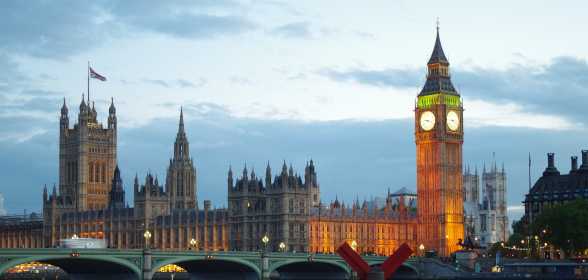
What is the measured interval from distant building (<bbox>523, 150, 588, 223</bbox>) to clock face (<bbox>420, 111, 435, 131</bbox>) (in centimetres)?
1749

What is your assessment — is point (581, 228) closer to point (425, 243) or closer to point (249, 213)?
point (425, 243)

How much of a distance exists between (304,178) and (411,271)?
91.8 ft

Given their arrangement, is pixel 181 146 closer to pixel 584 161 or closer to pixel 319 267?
pixel 584 161

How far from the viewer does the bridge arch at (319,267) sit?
337 feet

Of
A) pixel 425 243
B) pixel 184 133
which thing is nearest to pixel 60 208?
pixel 184 133

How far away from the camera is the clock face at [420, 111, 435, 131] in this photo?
147875 mm

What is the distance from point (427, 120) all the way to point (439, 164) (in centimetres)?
587

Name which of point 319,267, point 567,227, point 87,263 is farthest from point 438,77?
point 87,263

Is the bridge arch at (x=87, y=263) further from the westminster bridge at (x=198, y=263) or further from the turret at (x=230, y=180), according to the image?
the turret at (x=230, y=180)

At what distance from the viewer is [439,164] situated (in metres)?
147

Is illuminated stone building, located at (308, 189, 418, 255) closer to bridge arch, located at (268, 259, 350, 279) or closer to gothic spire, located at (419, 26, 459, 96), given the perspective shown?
gothic spire, located at (419, 26, 459, 96)

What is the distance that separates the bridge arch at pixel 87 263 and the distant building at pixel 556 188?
69.8m

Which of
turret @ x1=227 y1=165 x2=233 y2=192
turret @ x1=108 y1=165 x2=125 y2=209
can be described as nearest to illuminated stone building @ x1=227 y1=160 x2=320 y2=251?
turret @ x1=227 y1=165 x2=233 y2=192

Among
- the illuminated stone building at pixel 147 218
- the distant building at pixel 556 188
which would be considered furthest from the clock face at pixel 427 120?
the illuminated stone building at pixel 147 218
